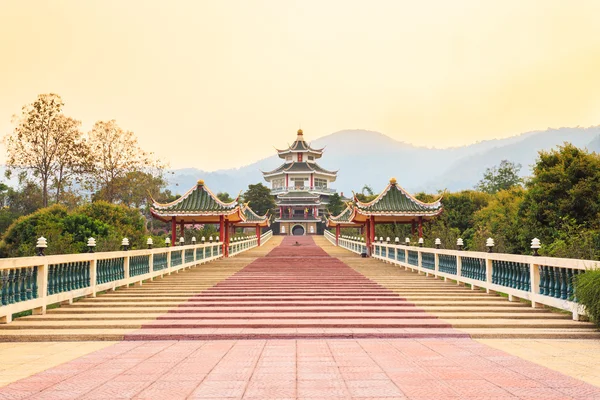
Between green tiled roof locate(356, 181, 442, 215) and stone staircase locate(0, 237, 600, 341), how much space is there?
44.6ft

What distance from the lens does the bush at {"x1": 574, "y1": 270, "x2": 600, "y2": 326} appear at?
22.1 ft

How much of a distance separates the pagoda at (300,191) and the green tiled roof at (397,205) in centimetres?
4503

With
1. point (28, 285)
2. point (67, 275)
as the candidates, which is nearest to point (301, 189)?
point (67, 275)

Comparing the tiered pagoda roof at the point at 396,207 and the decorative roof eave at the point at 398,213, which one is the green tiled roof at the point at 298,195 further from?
the decorative roof eave at the point at 398,213

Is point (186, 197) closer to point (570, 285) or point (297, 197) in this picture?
point (570, 285)

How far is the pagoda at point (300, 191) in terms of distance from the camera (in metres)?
72.2

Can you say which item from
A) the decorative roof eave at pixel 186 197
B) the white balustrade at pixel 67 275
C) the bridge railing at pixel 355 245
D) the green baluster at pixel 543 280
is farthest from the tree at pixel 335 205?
the green baluster at pixel 543 280

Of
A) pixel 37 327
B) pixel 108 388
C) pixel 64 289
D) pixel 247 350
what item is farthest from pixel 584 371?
pixel 64 289

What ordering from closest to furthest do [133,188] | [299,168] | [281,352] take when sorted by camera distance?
1. [281,352]
2. [133,188]
3. [299,168]

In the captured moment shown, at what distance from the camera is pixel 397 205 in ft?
84.9

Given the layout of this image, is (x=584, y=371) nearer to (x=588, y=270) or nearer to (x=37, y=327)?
(x=588, y=270)

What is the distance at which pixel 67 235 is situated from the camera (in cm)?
2309

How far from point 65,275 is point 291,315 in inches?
155

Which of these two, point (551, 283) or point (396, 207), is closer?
point (551, 283)
